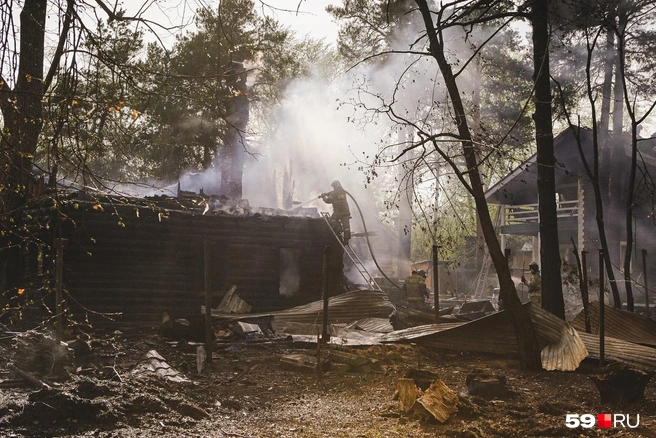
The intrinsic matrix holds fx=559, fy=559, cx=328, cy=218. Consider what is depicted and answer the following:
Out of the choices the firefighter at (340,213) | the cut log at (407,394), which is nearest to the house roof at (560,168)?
the firefighter at (340,213)

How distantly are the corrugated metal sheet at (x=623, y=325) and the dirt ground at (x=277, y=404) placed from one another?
89.9 inches

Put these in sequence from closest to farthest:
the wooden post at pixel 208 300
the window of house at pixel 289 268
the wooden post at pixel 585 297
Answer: the wooden post at pixel 208 300
the wooden post at pixel 585 297
the window of house at pixel 289 268

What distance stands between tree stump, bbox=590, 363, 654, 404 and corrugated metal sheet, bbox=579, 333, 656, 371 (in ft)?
5.59

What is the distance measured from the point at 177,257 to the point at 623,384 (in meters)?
12.6

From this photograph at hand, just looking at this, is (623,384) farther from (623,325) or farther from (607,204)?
(607,204)

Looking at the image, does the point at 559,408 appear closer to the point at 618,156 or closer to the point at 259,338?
the point at 259,338

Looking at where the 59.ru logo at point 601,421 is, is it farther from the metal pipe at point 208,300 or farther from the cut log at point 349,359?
the metal pipe at point 208,300

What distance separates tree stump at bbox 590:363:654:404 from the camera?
661 centimetres

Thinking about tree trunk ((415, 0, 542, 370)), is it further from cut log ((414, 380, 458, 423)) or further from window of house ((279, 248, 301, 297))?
window of house ((279, 248, 301, 297))

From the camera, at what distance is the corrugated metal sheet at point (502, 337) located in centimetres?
848

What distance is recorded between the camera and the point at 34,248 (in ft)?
49.0

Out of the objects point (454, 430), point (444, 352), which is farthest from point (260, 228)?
point (454, 430)

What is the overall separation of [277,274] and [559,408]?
12332 millimetres

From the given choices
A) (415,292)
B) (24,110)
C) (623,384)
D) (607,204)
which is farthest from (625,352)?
(607,204)
